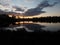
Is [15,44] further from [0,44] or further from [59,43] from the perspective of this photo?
[59,43]

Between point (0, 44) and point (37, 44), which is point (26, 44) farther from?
point (0, 44)

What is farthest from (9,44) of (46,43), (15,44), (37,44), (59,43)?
(59,43)

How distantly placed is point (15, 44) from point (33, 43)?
5.99ft

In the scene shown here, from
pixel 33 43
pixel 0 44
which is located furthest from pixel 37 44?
pixel 0 44

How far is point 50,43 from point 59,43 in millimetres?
905

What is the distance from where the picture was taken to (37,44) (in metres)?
13.2

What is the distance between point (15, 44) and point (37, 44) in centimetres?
221

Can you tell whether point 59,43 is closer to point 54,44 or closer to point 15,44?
point 54,44

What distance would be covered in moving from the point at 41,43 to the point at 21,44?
6.73 feet

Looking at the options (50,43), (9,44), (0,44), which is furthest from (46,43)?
(0,44)

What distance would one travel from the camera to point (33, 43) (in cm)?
1368

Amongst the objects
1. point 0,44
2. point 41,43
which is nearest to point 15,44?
point 0,44

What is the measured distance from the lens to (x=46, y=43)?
1370 cm

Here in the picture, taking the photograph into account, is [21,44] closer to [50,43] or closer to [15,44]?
[15,44]
